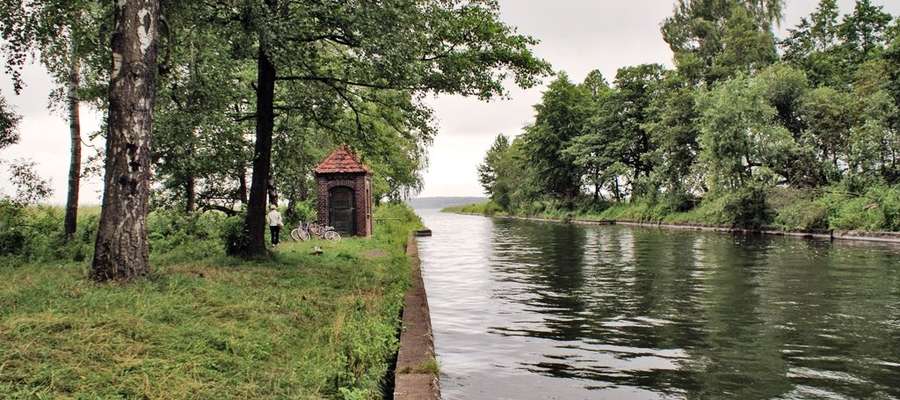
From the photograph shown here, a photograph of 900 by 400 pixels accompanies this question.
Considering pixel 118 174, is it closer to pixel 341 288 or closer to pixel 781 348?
pixel 341 288

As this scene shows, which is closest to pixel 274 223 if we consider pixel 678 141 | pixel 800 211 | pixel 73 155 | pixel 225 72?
pixel 73 155

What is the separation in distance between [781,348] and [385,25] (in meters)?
8.83

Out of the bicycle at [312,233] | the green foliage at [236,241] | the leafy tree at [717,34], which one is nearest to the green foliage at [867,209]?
the leafy tree at [717,34]

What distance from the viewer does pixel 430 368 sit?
22.4 ft

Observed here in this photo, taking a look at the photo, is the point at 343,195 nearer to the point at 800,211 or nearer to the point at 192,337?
the point at 192,337

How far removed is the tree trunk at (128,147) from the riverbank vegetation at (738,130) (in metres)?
31.8

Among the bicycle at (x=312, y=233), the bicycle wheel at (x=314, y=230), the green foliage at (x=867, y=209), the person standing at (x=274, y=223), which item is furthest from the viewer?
the green foliage at (x=867, y=209)

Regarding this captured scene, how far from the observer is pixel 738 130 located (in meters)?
36.2

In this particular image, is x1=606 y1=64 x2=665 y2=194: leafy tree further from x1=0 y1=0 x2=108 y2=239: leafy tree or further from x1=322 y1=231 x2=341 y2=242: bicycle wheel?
x1=0 y1=0 x2=108 y2=239: leafy tree

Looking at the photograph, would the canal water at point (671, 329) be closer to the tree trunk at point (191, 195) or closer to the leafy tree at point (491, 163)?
the tree trunk at point (191, 195)

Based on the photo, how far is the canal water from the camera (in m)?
7.43

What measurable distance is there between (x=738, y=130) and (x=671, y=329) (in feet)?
96.9

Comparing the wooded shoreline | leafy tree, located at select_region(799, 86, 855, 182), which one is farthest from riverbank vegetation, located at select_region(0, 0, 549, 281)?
leafy tree, located at select_region(799, 86, 855, 182)

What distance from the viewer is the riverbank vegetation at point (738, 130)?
32781 millimetres
